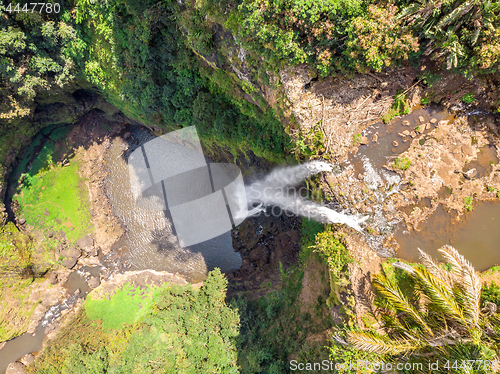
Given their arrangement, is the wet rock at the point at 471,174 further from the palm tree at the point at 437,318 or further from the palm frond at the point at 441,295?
the palm frond at the point at 441,295

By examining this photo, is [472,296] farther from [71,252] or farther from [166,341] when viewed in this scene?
[71,252]

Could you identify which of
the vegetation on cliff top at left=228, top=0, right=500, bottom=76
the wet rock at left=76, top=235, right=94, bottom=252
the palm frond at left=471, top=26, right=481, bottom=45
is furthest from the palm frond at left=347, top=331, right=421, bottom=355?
the wet rock at left=76, top=235, right=94, bottom=252

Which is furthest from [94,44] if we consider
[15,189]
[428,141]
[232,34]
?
[428,141]

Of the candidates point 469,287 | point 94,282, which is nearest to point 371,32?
point 469,287

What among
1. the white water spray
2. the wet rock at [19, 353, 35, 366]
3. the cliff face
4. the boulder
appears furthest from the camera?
the boulder

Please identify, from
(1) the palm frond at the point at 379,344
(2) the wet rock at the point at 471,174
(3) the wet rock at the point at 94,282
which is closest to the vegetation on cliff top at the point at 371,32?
(2) the wet rock at the point at 471,174

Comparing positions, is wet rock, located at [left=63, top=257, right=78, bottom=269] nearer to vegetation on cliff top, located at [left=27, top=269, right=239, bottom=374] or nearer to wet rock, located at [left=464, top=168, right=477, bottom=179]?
vegetation on cliff top, located at [left=27, top=269, right=239, bottom=374]

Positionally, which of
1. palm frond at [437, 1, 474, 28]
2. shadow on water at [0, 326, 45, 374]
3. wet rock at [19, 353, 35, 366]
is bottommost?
wet rock at [19, 353, 35, 366]
